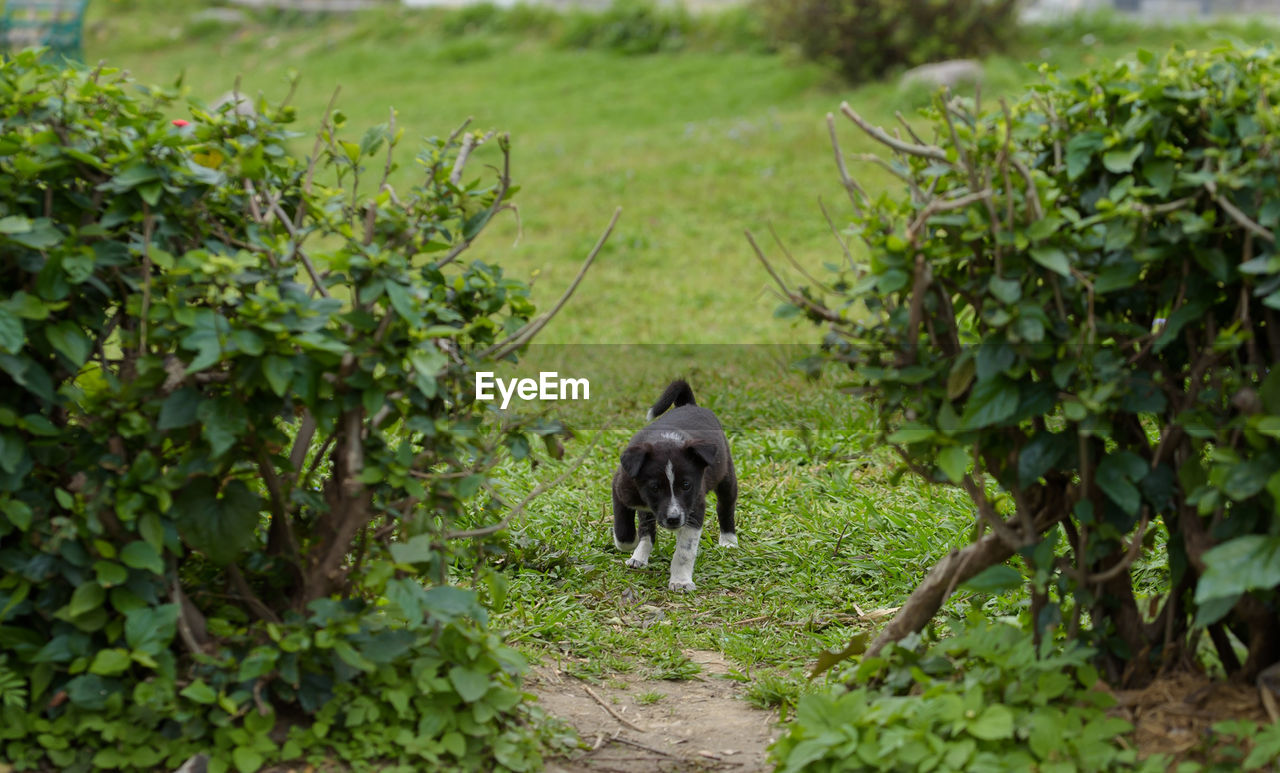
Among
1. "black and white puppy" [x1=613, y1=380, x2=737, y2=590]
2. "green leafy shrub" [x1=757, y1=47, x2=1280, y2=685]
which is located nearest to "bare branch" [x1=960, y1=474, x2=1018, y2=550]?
"green leafy shrub" [x1=757, y1=47, x2=1280, y2=685]

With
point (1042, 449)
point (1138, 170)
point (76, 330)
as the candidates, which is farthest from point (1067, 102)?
point (76, 330)

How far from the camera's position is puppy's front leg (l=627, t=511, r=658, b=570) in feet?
17.8

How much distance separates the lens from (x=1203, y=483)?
287 centimetres

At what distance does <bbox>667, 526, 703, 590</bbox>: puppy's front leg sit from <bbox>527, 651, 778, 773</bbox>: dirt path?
0.77 meters

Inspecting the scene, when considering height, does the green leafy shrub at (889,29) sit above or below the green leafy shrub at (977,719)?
above

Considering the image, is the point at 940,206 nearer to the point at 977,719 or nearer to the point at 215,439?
the point at 977,719

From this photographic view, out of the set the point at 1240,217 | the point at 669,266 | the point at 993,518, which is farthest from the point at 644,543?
the point at 669,266

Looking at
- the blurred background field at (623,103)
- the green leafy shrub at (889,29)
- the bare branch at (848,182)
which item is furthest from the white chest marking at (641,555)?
the green leafy shrub at (889,29)

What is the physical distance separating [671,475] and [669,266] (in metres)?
5.87

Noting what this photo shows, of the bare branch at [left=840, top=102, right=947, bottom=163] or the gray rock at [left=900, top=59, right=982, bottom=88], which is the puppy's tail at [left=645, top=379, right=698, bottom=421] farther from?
the gray rock at [left=900, top=59, right=982, bottom=88]

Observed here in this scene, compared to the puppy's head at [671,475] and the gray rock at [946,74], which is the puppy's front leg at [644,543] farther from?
the gray rock at [946,74]

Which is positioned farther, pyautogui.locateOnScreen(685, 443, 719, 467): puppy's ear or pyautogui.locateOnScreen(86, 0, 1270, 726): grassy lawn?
pyautogui.locateOnScreen(685, 443, 719, 467): puppy's ear

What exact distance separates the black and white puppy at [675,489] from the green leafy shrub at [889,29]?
36.3 feet

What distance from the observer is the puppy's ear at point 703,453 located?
527 cm
